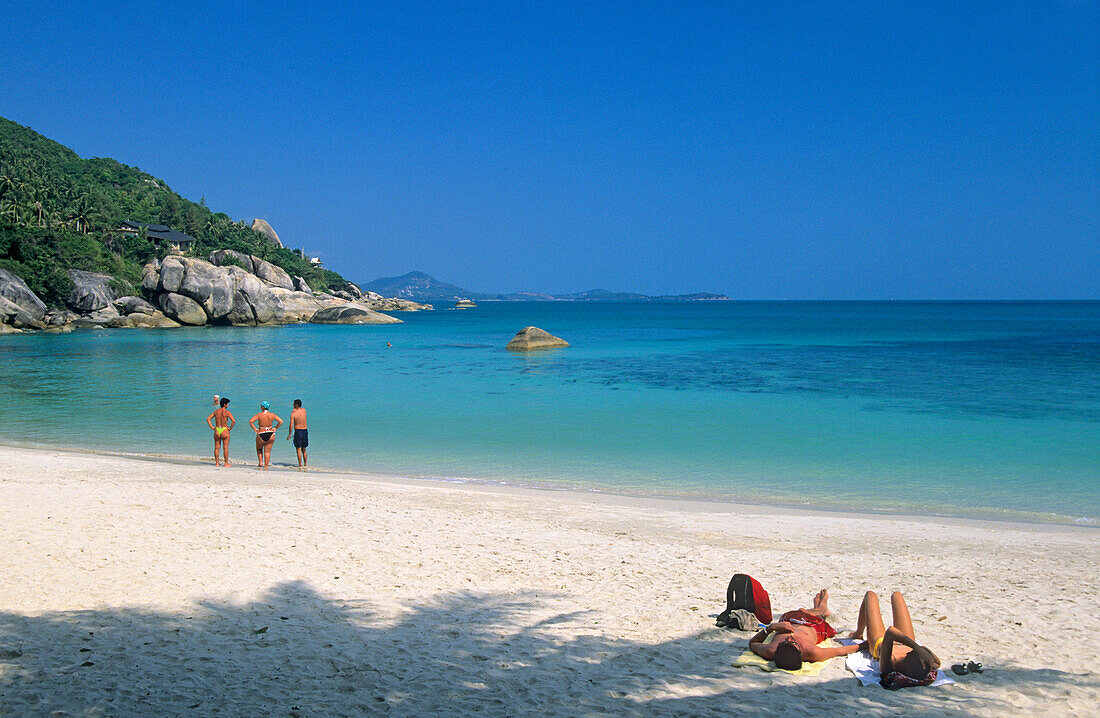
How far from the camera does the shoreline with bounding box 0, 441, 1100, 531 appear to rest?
36.4 ft

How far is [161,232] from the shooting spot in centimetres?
8756

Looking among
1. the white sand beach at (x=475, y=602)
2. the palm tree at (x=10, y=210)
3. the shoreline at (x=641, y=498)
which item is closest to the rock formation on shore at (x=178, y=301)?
the palm tree at (x=10, y=210)

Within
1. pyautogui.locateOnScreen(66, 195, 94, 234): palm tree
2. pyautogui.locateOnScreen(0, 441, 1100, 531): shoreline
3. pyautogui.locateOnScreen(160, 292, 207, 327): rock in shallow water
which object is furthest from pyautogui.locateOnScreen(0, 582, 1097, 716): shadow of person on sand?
pyautogui.locateOnScreen(66, 195, 94, 234): palm tree

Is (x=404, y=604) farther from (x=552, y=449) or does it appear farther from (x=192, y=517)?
(x=552, y=449)

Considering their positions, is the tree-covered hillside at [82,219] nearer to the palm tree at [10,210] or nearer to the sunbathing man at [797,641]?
the palm tree at [10,210]

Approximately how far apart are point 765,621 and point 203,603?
16.4ft

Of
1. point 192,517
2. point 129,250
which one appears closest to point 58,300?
point 129,250

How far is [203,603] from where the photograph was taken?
21.3 ft

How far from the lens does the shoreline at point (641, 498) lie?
11094 mm

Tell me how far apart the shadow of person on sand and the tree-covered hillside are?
66.0m

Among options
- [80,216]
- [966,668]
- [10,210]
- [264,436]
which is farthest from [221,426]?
[80,216]

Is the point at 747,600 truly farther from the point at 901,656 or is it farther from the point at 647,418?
the point at 647,418

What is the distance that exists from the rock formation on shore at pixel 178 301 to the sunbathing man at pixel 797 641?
2563 inches

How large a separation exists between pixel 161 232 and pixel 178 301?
23806 millimetres
